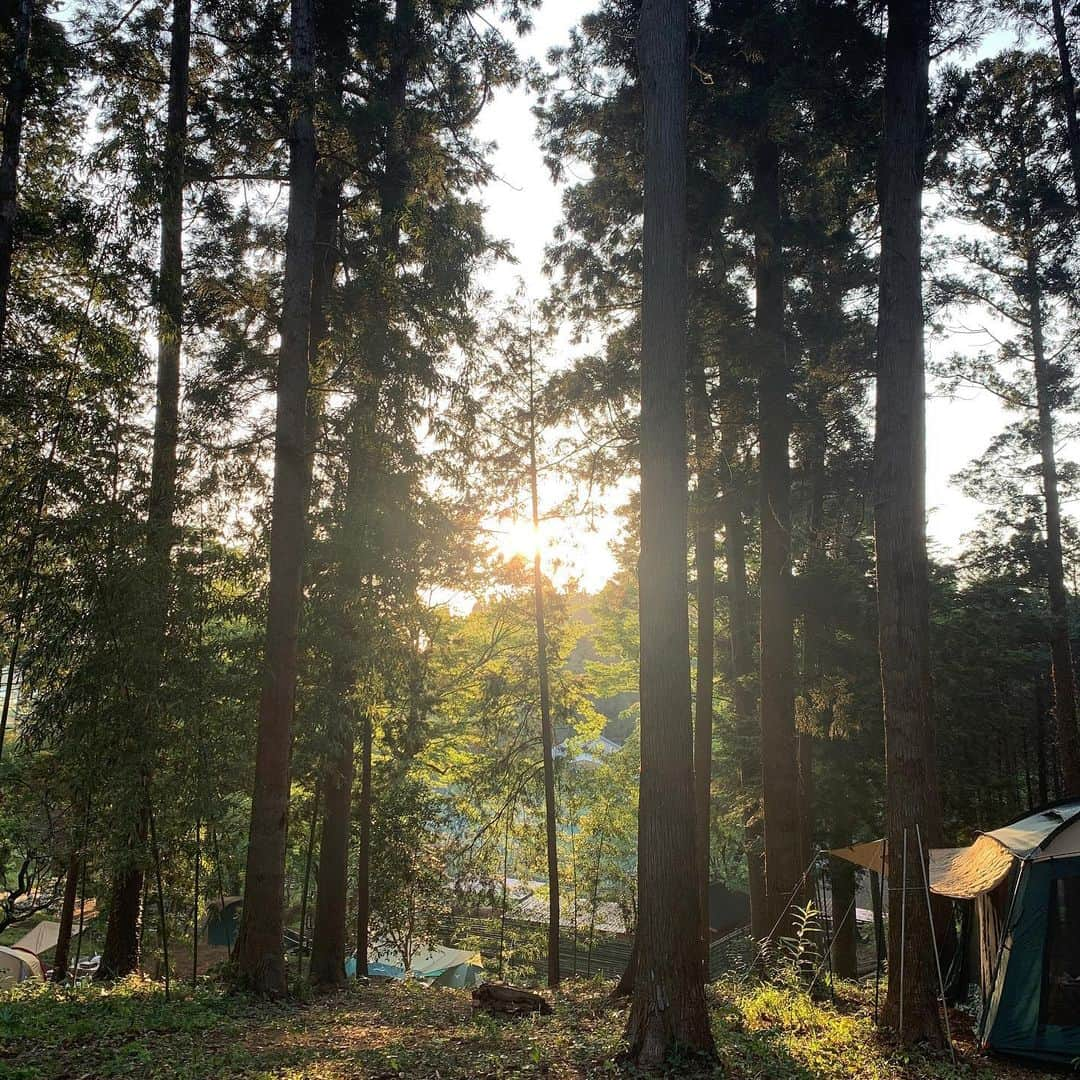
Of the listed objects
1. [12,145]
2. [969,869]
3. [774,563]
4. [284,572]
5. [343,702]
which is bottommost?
[969,869]

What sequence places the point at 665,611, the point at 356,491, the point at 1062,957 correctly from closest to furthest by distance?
1. the point at 665,611
2. the point at 1062,957
3. the point at 356,491

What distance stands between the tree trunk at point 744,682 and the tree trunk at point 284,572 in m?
6.07

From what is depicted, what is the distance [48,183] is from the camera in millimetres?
9203

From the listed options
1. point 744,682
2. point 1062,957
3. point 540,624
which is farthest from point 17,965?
point 1062,957

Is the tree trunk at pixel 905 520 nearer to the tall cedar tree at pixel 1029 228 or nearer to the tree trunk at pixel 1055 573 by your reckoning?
the tall cedar tree at pixel 1029 228

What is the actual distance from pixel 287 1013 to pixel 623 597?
14435mm

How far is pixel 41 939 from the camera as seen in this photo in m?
20.8

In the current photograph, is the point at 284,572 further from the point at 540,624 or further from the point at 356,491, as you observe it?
the point at 540,624

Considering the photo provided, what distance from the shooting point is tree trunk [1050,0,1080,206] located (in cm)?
1081

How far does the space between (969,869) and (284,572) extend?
7.38 meters

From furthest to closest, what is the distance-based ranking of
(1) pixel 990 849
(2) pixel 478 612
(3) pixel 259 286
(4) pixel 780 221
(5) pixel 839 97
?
(2) pixel 478 612
(3) pixel 259 286
(4) pixel 780 221
(5) pixel 839 97
(1) pixel 990 849

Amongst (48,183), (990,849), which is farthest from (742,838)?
(48,183)

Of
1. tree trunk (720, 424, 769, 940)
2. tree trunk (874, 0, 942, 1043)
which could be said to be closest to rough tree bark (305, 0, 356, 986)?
tree trunk (720, 424, 769, 940)

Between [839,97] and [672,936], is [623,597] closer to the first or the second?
[839,97]
